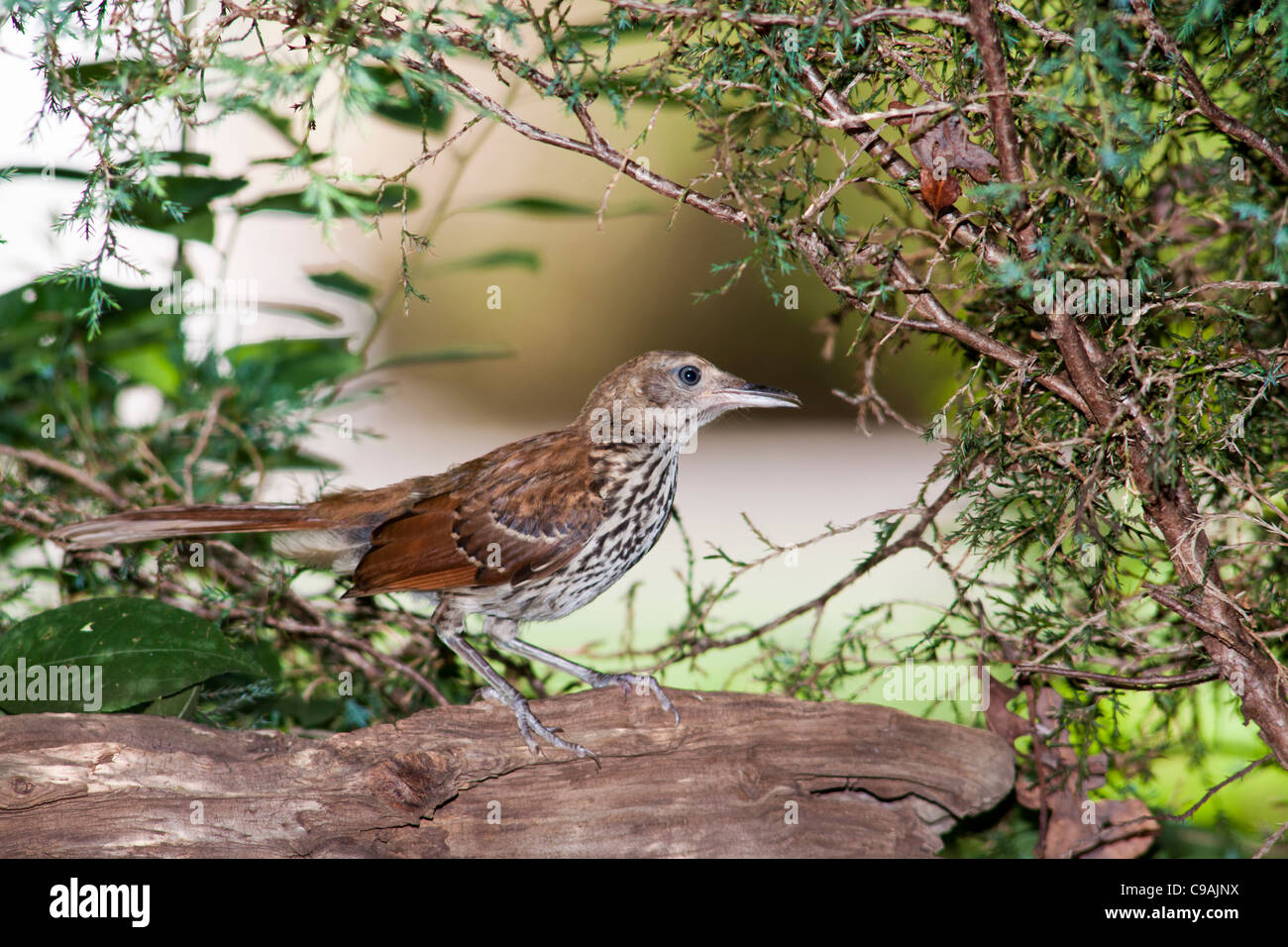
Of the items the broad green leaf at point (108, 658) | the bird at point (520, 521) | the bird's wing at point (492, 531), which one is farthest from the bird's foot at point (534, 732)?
the broad green leaf at point (108, 658)

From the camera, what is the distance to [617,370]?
2732mm

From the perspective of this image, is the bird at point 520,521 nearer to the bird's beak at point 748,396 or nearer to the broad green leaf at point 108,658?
the bird's beak at point 748,396

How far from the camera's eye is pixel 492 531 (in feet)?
8.18

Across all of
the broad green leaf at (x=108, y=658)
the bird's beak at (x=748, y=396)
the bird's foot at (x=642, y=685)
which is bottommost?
the bird's foot at (x=642, y=685)

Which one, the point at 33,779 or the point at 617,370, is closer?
the point at 33,779

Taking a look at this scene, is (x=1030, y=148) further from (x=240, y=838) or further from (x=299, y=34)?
(x=240, y=838)

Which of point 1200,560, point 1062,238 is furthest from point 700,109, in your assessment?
point 1200,560

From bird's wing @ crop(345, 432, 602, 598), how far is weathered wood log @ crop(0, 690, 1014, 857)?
0.37 metres

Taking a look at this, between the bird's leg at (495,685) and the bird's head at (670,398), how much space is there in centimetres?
59

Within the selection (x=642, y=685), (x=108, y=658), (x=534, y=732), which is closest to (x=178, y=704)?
(x=108, y=658)

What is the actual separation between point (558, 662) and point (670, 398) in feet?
2.40

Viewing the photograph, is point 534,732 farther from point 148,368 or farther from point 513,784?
point 148,368

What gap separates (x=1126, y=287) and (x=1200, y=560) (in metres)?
0.53

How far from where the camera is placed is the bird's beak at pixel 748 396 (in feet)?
8.19
